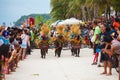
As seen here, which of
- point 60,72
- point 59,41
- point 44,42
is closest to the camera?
point 60,72

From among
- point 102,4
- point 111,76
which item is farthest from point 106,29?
point 102,4

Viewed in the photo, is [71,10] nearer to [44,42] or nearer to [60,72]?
[44,42]

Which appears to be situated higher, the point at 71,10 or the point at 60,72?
the point at 71,10

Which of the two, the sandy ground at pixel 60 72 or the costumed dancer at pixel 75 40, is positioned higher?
the costumed dancer at pixel 75 40

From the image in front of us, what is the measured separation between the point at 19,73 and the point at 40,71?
0.94 metres

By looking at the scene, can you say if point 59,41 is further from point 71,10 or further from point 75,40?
point 71,10

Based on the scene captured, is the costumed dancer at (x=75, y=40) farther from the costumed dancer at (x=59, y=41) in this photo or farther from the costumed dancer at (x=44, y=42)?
the costumed dancer at (x=44, y=42)

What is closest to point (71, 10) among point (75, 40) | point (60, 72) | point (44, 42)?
point (75, 40)

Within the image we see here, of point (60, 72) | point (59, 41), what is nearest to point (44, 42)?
point (59, 41)

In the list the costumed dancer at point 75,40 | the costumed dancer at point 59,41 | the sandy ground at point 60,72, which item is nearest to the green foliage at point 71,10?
the costumed dancer at point 75,40

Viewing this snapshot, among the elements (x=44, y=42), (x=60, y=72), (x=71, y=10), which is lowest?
(x=60, y=72)

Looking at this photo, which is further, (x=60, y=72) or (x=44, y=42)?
(x=44, y=42)

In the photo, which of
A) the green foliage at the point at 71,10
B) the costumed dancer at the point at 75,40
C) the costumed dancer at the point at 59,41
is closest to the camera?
the costumed dancer at the point at 75,40

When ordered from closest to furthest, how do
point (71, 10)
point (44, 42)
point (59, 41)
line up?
point (44, 42) < point (59, 41) < point (71, 10)
